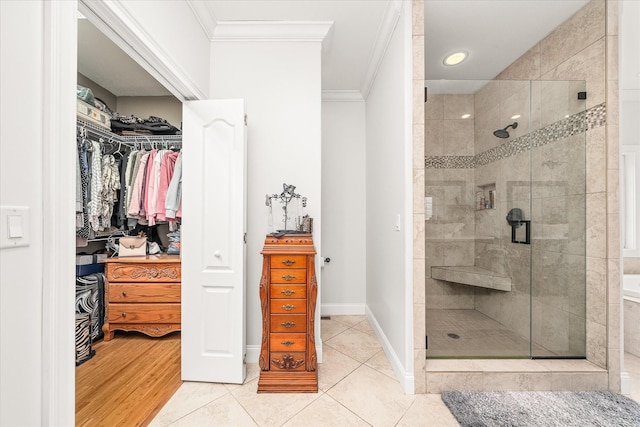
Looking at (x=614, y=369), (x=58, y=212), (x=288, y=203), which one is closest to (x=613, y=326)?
(x=614, y=369)

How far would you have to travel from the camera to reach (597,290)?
1751 millimetres

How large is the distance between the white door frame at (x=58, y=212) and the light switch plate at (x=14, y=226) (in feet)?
0.19

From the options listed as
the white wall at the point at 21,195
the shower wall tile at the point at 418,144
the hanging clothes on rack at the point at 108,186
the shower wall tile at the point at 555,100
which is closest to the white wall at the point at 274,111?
→ the shower wall tile at the point at 418,144

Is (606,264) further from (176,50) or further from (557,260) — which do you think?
(176,50)

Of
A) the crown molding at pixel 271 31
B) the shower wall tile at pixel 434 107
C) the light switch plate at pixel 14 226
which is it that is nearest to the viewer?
the light switch plate at pixel 14 226

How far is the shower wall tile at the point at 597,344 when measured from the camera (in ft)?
5.62

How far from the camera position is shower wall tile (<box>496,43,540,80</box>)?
217cm

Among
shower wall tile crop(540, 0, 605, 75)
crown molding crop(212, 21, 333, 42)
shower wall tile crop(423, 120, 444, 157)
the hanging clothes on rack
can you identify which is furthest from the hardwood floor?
shower wall tile crop(540, 0, 605, 75)

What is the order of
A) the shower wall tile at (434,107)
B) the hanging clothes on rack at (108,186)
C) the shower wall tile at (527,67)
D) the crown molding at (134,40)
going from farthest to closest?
the hanging clothes on rack at (108,186), the shower wall tile at (527,67), the shower wall tile at (434,107), the crown molding at (134,40)

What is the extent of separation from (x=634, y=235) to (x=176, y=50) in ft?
14.1

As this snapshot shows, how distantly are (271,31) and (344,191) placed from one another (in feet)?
5.89

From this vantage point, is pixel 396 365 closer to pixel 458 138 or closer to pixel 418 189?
pixel 418 189

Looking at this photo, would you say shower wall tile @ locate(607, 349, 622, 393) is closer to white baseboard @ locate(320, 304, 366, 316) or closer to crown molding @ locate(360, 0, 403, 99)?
Answer: white baseboard @ locate(320, 304, 366, 316)

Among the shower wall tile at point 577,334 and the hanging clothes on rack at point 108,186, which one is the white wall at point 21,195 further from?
the shower wall tile at point 577,334
